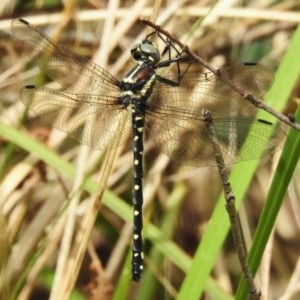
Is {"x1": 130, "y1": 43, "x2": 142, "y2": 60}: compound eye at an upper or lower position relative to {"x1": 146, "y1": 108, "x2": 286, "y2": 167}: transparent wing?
upper

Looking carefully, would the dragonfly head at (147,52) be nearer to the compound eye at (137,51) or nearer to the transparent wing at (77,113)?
the compound eye at (137,51)

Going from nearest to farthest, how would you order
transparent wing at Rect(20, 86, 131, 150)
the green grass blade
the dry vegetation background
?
the green grass blade, transparent wing at Rect(20, 86, 131, 150), the dry vegetation background

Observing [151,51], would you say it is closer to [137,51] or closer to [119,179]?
[137,51]

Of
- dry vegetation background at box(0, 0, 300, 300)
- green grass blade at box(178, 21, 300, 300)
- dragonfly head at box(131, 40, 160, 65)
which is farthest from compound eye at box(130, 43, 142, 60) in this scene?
green grass blade at box(178, 21, 300, 300)

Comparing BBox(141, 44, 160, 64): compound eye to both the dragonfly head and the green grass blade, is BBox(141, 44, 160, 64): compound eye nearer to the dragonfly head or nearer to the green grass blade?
the dragonfly head

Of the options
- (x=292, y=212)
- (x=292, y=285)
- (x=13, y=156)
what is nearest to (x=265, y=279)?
(x=292, y=285)

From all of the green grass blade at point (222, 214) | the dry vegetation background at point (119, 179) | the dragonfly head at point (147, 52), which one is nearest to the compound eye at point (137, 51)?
the dragonfly head at point (147, 52)

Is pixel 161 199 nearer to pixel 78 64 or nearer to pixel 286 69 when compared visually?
pixel 78 64
